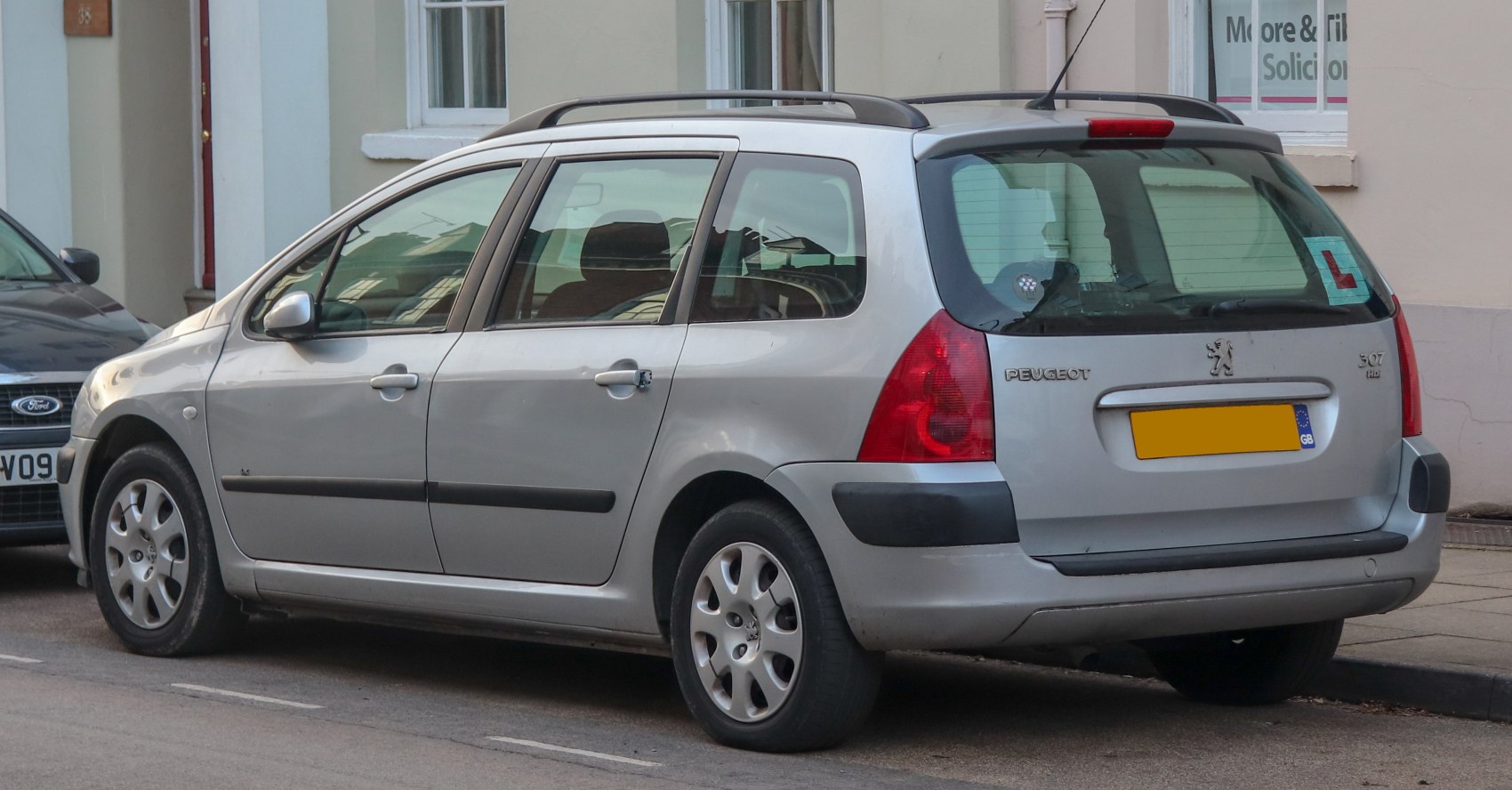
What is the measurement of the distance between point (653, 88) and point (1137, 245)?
24.2 ft

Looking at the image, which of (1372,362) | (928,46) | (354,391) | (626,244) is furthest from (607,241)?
(928,46)

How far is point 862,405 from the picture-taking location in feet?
18.0

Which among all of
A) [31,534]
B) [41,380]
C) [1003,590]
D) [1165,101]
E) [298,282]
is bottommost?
[31,534]

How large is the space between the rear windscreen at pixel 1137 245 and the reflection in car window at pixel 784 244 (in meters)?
0.25

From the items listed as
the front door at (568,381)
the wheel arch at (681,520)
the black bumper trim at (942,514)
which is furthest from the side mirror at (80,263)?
the black bumper trim at (942,514)

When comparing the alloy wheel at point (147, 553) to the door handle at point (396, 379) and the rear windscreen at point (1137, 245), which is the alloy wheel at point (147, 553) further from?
the rear windscreen at point (1137, 245)

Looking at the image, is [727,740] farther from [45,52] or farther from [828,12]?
[45,52]

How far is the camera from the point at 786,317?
5781 mm

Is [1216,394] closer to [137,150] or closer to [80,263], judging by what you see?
[80,263]

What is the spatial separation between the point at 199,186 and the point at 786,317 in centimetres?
1167

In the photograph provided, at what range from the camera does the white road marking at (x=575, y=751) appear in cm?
578

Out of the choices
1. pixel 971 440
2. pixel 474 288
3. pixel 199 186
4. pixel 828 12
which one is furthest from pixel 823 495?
pixel 199 186

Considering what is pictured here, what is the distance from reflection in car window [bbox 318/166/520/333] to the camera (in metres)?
6.73

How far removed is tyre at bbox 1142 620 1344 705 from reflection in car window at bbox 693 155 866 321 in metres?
1.45
